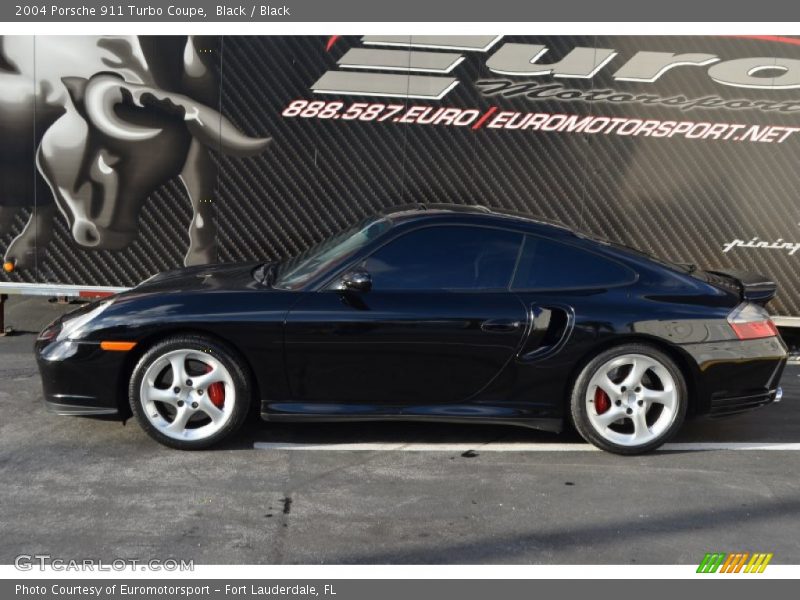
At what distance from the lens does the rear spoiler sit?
5824 millimetres

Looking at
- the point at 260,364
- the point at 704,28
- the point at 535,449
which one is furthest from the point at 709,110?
the point at 260,364

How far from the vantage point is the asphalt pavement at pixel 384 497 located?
443 cm

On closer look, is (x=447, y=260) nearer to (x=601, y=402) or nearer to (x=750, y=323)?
(x=601, y=402)

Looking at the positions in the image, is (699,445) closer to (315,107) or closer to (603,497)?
(603,497)

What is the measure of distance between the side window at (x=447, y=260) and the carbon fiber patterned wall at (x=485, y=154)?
2264mm

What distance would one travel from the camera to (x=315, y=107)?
7.79 metres

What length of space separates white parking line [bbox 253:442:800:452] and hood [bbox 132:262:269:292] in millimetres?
965

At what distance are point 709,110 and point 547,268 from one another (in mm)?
2954

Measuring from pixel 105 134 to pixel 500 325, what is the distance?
13.1ft

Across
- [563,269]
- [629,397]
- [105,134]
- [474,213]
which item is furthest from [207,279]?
[629,397]

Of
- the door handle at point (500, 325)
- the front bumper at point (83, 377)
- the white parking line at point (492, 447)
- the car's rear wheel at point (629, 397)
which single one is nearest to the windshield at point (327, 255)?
the door handle at point (500, 325)

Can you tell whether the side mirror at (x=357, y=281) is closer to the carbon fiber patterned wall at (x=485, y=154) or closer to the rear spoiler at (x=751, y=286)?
the rear spoiler at (x=751, y=286)

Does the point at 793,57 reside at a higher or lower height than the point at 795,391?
higher

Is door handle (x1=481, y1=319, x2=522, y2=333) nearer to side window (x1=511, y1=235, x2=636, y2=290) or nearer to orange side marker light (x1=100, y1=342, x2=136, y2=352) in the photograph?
side window (x1=511, y1=235, x2=636, y2=290)
